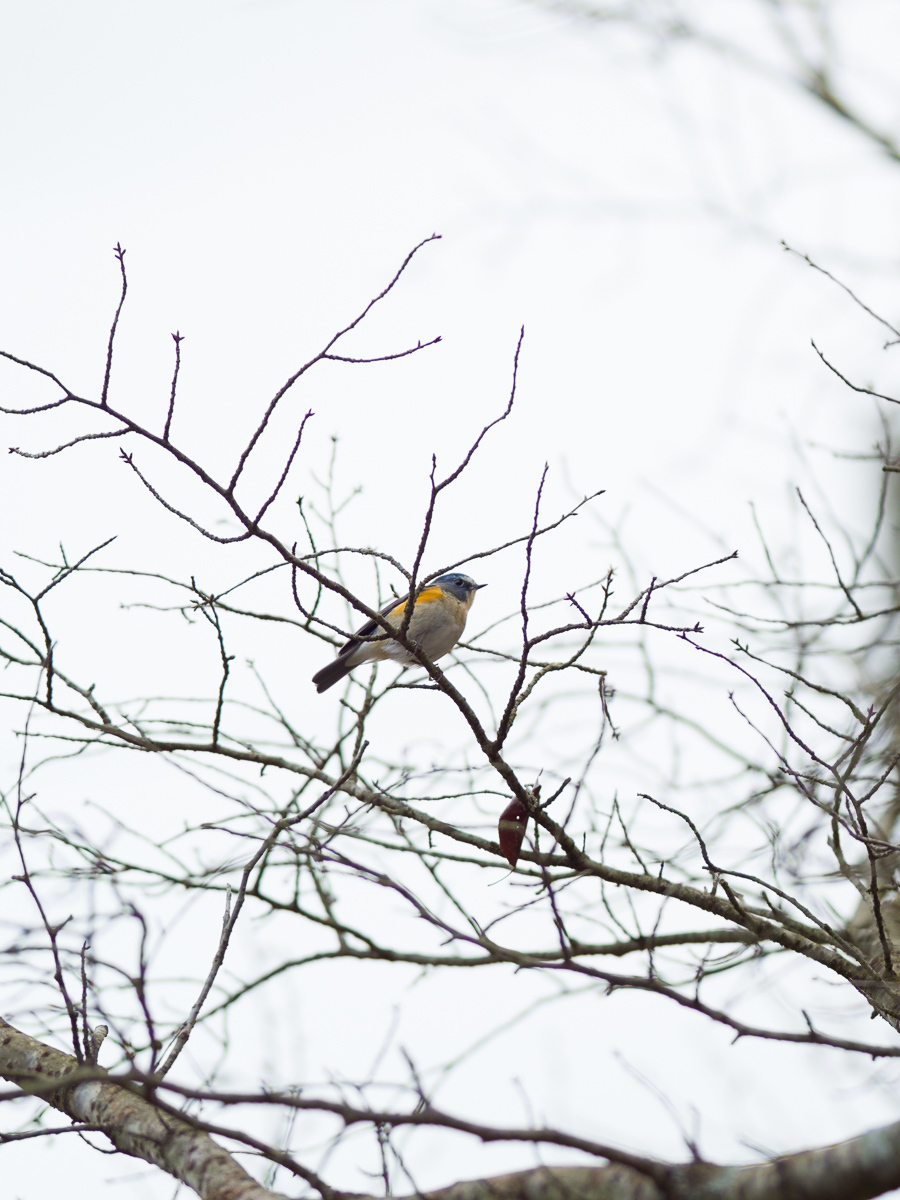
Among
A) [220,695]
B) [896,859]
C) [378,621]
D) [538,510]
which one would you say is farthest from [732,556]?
[220,695]

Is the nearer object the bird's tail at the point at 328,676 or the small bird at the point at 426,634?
the small bird at the point at 426,634

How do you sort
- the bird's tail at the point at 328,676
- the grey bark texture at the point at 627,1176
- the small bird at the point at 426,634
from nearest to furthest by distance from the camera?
the grey bark texture at the point at 627,1176
the small bird at the point at 426,634
the bird's tail at the point at 328,676

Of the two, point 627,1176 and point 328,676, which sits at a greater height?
point 328,676

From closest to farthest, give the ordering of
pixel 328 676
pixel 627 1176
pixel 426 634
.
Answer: pixel 627 1176, pixel 426 634, pixel 328 676

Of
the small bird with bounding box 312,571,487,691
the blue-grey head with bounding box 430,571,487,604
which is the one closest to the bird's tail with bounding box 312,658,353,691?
the small bird with bounding box 312,571,487,691

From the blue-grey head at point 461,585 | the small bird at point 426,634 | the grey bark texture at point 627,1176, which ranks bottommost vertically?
the grey bark texture at point 627,1176

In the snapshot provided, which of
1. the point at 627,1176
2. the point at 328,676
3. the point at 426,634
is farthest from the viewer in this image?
the point at 328,676

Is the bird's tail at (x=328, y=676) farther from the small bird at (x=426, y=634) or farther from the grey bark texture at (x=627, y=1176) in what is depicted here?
the grey bark texture at (x=627, y=1176)

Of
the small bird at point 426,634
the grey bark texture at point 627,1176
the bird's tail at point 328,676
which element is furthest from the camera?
the bird's tail at point 328,676

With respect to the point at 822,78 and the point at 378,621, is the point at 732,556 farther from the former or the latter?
the point at 822,78

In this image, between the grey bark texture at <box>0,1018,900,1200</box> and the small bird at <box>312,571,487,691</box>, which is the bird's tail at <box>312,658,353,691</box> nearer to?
the small bird at <box>312,571,487,691</box>

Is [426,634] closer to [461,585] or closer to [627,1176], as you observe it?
[461,585]

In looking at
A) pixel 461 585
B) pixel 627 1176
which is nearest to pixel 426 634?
pixel 461 585

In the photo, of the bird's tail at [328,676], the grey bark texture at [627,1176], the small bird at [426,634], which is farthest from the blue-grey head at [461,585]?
the grey bark texture at [627,1176]
